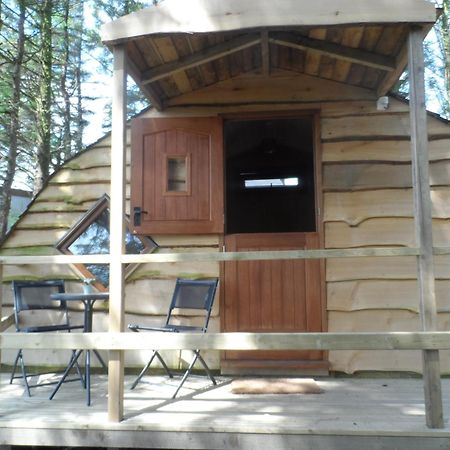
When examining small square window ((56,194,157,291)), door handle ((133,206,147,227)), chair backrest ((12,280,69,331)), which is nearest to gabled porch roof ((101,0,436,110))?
door handle ((133,206,147,227))

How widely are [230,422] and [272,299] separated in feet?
4.74

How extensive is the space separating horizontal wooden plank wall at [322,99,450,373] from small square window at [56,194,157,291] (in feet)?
5.70

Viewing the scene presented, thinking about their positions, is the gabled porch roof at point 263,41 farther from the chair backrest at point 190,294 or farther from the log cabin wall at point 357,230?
the chair backrest at point 190,294

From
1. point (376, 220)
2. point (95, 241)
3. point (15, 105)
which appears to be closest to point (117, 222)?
point (95, 241)

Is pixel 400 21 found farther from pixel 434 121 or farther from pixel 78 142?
pixel 78 142

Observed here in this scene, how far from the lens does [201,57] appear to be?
328 cm

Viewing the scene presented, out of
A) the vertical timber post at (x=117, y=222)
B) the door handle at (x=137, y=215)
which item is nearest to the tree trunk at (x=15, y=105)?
the door handle at (x=137, y=215)

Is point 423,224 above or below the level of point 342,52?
below

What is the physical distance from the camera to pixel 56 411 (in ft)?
9.12

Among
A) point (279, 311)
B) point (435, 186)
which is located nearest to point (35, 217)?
point (279, 311)

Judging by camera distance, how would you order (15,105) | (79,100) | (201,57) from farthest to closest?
(79,100)
(15,105)
(201,57)

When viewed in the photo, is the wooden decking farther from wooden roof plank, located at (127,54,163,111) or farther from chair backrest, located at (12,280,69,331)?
wooden roof plank, located at (127,54,163,111)

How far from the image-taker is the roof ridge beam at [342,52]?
3.21 meters

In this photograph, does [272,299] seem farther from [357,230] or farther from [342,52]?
[342,52]
